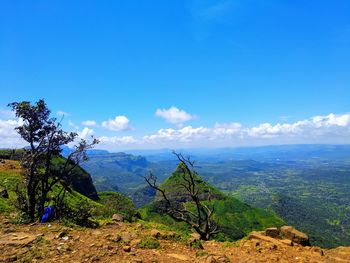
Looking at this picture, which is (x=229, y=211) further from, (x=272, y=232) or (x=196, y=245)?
(x=196, y=245)

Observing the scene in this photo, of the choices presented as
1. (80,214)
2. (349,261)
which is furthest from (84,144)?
(349,261)

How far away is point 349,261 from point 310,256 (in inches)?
68.8

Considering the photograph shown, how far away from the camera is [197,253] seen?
16.7 metres

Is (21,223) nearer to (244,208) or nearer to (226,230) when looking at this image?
(226,230)

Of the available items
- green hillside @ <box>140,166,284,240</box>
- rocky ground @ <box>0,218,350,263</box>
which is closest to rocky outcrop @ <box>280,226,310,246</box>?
rocky ground @ <box>0,218,350,263</box>

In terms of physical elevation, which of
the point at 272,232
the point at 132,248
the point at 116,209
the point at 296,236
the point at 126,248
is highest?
the point at 126,248

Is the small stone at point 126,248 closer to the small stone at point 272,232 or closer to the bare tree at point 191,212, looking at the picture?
the bare tree at point 191,212

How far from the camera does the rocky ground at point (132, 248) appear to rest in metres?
15.5

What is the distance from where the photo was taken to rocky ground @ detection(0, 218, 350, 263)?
609 inches

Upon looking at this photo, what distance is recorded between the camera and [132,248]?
1675 centimetres

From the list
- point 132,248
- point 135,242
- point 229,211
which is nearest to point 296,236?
point 135,242

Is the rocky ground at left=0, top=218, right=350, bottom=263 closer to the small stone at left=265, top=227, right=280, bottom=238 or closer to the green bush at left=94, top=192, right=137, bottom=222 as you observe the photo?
the small stone at left=265, top=227, right=280, bottom=238

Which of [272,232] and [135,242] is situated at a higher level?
[135,242]

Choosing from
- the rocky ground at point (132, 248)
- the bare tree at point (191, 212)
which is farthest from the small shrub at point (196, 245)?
the bare tree at point (191, 212)
